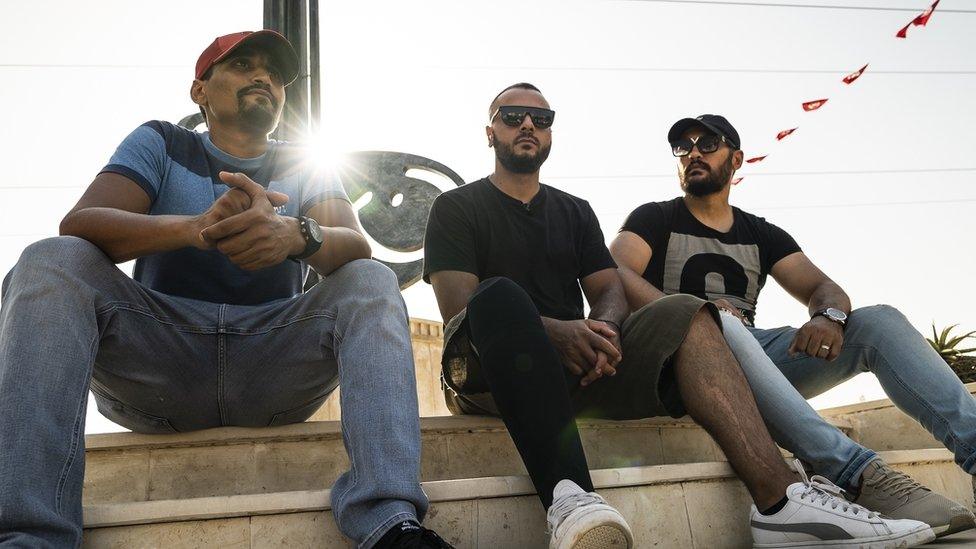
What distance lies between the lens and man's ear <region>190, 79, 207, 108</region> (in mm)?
2727

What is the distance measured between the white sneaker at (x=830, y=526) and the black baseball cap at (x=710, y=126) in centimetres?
208

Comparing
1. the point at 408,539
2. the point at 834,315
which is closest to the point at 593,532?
the point at 408,539

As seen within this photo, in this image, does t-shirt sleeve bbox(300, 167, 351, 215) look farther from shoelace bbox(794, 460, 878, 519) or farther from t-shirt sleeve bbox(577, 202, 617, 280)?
shoelace bbox(794, 460, 878, 519)

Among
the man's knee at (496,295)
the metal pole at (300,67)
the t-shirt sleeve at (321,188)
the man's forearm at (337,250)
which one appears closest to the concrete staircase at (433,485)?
Answer: the man's knee at (496,295)

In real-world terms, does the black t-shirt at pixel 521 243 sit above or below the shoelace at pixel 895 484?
above

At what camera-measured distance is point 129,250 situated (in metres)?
1.97

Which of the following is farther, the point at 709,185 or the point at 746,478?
the point at 709,185

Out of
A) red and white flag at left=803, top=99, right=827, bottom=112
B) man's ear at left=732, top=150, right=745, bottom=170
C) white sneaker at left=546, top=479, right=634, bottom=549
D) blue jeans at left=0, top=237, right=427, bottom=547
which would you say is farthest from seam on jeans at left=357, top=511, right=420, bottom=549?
red and white flag at left=803, top=99, right=827, bottom=112

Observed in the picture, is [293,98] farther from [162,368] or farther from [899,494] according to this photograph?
[899,494]

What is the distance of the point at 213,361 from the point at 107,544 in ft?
1.95

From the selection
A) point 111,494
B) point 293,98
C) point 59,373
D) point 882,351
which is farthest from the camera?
point 293,98

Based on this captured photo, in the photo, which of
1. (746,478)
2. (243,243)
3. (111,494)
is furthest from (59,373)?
(746,478)

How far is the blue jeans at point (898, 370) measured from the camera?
2572 millimetres

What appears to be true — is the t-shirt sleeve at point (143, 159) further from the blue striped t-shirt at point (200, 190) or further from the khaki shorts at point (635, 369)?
the khaki shorts at point (635, 369)
